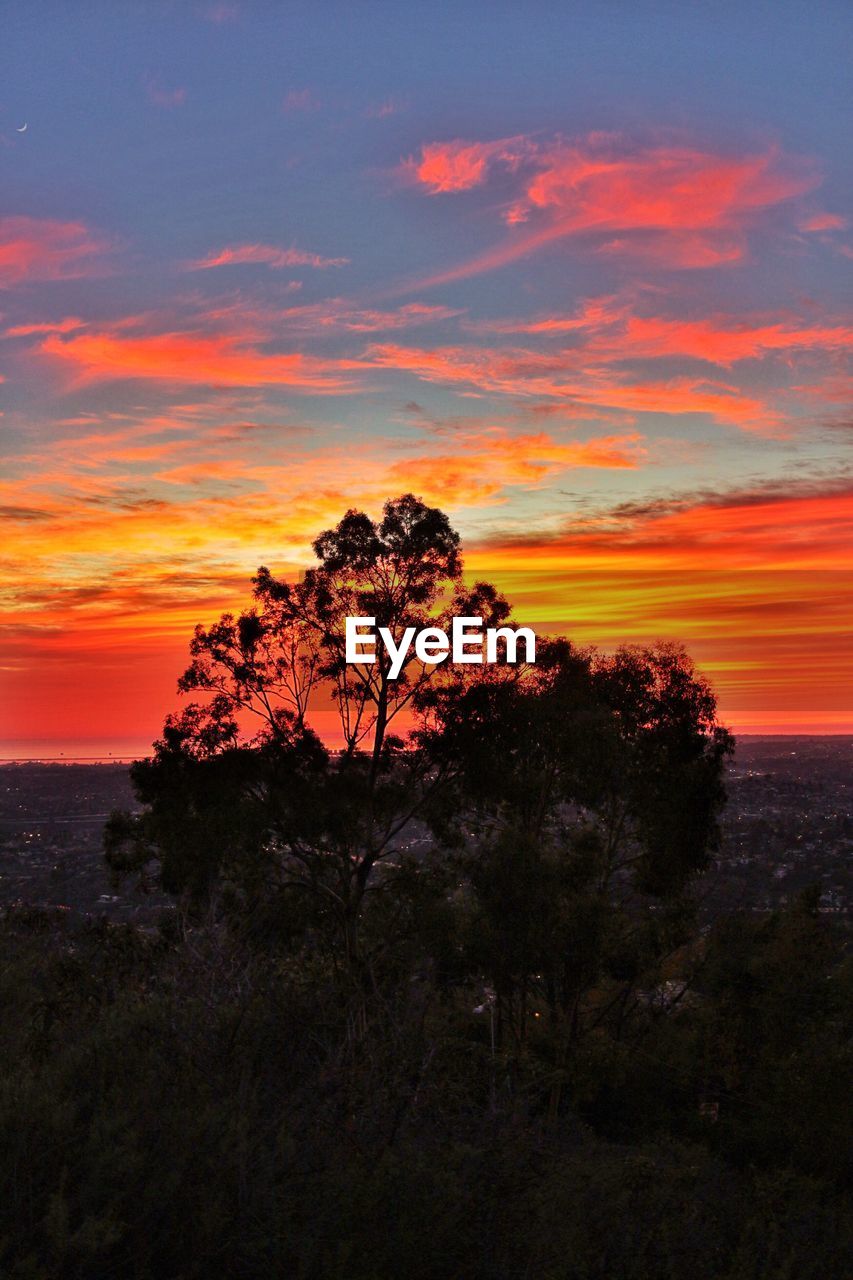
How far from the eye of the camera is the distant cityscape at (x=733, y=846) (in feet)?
162

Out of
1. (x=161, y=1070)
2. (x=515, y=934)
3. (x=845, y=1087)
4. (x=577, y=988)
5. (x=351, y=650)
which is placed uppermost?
(x=351, y=650)

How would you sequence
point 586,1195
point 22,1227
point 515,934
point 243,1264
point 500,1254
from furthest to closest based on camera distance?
point 515,934 < point 586,1195 < point 500,1254 < point 243,1264 < point 22,1227

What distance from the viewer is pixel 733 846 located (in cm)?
6850

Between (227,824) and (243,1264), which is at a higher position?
(227,824)

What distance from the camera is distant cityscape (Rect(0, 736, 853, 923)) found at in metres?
49.3

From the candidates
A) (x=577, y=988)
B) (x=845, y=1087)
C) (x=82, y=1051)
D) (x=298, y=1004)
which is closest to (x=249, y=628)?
(x=577, y=988)

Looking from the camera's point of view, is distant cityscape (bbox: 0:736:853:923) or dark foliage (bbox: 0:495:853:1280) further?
distant cityscape (bbox: 0:736:853:923)

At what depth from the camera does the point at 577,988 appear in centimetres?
2598

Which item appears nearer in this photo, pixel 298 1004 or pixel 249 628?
pixel 298 1004

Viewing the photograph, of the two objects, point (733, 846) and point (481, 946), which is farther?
point (733, 846)

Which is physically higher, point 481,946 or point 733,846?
point 481,946

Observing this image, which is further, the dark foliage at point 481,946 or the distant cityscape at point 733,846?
the distant cityscape at point 733,846

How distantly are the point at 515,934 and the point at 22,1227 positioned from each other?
1756 centimetres

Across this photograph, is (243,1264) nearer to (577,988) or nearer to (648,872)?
(577,988)
